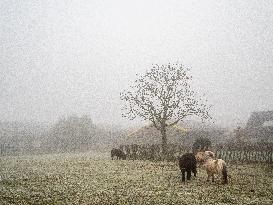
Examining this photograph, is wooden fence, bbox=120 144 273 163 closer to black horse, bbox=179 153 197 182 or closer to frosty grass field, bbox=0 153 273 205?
frosty grass field, bbox=0 153 273 205

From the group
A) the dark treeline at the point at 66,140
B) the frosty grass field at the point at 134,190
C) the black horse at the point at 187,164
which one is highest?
the dark treeline at the point at 66,140

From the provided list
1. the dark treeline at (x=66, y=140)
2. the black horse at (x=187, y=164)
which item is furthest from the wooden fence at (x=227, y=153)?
the dark treeline at (x=66, y=140)

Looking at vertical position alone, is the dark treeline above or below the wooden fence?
above

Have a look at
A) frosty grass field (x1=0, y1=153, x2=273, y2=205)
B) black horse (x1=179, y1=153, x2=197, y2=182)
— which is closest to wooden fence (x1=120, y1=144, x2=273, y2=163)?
frosty grass field (x1=0, y1=153, x2=273, y2=205)

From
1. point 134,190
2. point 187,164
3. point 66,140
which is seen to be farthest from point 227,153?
point 66,140

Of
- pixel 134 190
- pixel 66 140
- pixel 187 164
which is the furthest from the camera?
pixel 66 140

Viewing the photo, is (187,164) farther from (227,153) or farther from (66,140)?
(66,140)

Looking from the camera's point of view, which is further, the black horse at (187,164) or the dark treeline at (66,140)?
the dark treeline at (66,140)

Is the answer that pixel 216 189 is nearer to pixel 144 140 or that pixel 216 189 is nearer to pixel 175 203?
pixel 175 203

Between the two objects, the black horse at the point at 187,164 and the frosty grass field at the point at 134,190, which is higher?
the black horse at the point at 187,164

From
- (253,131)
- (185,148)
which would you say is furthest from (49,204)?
(253,131)

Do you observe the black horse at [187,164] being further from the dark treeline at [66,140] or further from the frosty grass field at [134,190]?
the dark treeline at [66,140]

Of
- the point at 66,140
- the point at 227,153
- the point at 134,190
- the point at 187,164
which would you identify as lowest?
the point at 134,190

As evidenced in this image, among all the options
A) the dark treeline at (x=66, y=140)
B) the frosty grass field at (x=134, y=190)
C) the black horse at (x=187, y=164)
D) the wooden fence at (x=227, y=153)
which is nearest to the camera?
the frosty grass field at (x=134, y=190)
